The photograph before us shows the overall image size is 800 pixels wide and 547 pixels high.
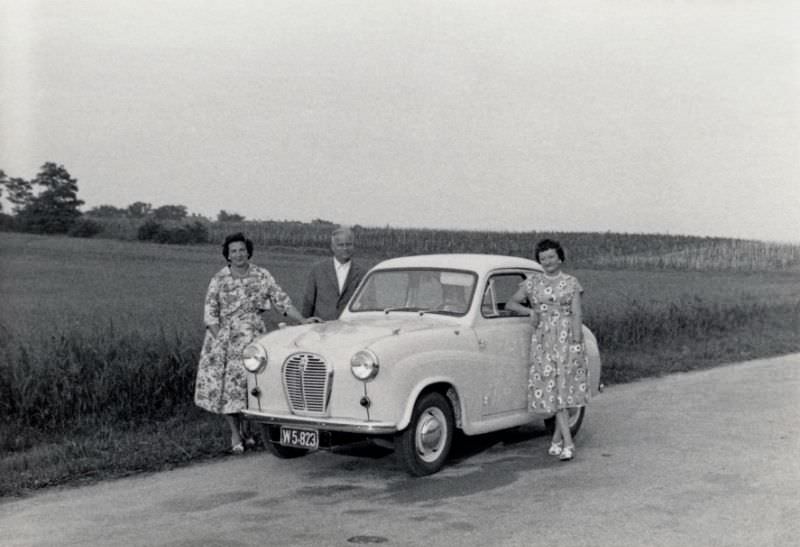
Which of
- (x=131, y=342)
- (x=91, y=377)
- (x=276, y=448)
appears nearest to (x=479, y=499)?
(x=276, y=448)

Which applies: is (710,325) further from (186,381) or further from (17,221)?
(17,221)

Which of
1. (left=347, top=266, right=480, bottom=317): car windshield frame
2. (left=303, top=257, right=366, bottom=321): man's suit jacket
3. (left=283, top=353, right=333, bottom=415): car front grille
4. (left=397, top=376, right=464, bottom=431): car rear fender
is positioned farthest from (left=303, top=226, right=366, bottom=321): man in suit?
(left=397, top=376, right=464, bottom=431): car rear fender

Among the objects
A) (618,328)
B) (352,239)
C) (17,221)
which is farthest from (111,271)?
(352,239)

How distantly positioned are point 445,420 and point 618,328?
12009mm

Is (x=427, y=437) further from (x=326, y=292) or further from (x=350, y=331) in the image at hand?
(x=326, y=292)

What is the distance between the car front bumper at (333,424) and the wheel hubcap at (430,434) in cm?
38

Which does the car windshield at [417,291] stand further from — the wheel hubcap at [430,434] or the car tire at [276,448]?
the car tire at [276,448]

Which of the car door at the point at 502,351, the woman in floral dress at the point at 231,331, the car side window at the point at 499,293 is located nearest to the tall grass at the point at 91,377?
the woman in floral dress at the point at 231,331

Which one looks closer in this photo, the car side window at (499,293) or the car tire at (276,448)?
the car tire at (276,448)

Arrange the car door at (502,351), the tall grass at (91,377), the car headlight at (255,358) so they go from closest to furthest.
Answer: the car headlight at (255,358) < the car door at (502,351) < the tall grass at (91,377)

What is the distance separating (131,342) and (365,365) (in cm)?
A: 453

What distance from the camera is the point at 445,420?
7.68 meters

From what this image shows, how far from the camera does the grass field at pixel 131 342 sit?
858 centimetres

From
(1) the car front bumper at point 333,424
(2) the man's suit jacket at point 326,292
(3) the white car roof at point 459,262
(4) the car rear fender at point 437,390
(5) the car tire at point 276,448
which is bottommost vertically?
(5) the car tire at point 276,448
